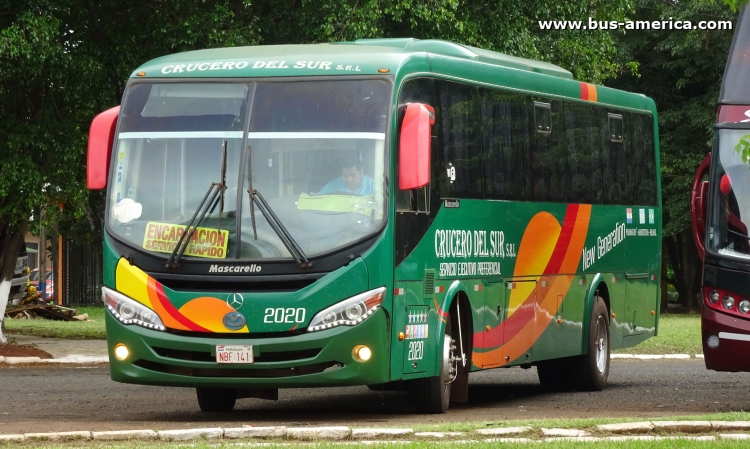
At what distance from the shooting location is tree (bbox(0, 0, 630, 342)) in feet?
65.4

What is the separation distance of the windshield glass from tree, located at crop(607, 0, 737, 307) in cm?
2340

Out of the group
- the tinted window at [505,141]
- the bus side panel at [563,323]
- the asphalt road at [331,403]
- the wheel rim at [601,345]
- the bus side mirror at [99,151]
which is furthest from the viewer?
the wheel rim at [601,345]

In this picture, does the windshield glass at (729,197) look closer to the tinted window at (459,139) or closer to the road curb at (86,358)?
the tinted window at (459,139)

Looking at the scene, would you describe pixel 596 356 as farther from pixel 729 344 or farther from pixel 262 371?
pixel 262 371

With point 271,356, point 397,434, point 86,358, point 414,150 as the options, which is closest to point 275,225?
point 271,356

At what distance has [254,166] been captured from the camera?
11898mm

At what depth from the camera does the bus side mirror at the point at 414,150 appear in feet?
38.6

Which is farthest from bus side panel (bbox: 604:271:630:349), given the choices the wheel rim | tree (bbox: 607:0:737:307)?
tree (bbox: 607:0:737:307)

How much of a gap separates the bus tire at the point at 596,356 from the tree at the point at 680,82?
68.0ft

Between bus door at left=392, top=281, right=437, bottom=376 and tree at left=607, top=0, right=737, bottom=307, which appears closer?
bus door at left=392, top=281, right=437, bottom=376

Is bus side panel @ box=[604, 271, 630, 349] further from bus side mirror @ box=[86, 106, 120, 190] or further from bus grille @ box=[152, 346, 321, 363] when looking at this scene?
bus side mirror @ box=[86, 106, 120, 190]

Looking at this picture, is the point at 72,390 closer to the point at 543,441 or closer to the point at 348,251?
the point at 348,251

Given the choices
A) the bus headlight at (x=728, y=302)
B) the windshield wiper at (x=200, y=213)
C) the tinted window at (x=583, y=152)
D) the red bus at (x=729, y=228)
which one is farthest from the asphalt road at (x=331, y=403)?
the tinted window at (x=583, y=152)

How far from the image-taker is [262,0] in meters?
22.3
